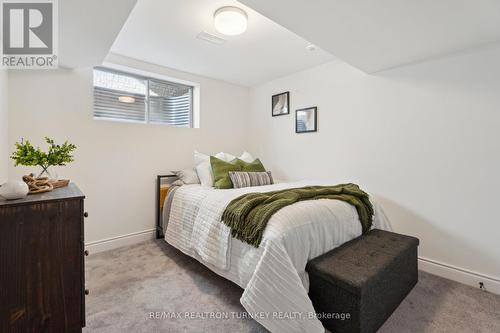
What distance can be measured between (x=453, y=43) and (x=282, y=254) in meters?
2.27

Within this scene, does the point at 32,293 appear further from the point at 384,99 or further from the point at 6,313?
the point at 384,99

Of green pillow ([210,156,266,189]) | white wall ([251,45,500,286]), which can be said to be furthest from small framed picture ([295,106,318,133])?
green pillow ([210,156,266,189])

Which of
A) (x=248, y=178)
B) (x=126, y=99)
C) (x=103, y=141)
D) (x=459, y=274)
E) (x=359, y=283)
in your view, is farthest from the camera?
(x=126, y=99)

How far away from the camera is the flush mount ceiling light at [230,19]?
75.2 inches

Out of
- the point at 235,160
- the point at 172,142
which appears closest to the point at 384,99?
the point at 235,160

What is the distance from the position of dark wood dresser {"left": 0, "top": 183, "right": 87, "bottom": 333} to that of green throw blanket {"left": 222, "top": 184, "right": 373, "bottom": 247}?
93 cm

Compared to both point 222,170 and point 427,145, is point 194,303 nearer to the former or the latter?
point 222,170

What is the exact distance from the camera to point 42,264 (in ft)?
3.42

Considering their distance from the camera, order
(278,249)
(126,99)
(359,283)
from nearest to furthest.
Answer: (359,283) < (278,249) < (126,99)

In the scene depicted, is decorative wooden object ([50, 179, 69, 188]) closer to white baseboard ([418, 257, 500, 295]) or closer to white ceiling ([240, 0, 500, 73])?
white ceiling ([240, 0, 500, 73])

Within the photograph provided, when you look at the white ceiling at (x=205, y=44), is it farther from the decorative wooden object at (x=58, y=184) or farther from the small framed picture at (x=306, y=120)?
the decorative wooden object at (x=58, y=184)

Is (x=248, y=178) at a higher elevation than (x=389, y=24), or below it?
below

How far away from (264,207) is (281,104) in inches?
94.6

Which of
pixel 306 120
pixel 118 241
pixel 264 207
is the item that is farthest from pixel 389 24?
pixel 118 241
